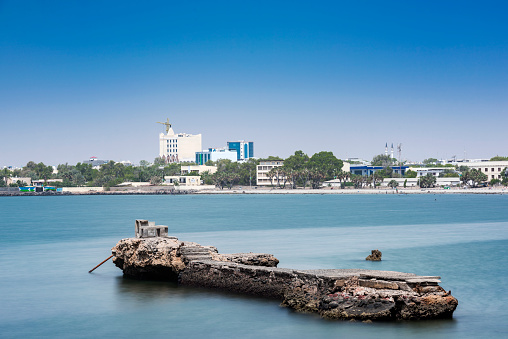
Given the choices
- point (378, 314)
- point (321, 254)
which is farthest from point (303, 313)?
point (321, 254)

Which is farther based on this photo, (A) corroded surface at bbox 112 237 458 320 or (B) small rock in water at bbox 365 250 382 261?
(B) small rock in water at bbox 365 250 382 261

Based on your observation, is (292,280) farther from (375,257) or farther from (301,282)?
(375,257)

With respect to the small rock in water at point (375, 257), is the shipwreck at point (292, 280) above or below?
above

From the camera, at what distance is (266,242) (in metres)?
44.8

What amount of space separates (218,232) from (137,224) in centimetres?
2844

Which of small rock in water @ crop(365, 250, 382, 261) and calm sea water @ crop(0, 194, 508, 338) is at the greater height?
small rock in water @ crop(365, 250, 382, 261)

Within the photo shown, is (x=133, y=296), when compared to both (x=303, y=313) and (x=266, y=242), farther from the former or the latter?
(x=266, y=242)

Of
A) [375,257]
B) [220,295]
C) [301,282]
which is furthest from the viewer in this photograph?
[375,257]

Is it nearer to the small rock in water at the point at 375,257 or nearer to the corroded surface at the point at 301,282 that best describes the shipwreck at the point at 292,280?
the corroded surface at the point at 301,282

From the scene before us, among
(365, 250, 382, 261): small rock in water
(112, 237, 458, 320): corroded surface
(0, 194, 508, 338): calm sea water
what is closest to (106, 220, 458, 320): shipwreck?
(112, 237, 458, 320): corroded surface

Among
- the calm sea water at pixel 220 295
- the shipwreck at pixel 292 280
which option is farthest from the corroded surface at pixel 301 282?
the calm sea water at pixel 220 295

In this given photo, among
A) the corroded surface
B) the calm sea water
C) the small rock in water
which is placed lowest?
the calm sea water

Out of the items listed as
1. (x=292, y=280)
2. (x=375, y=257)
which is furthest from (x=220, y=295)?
(x=375, y=257)

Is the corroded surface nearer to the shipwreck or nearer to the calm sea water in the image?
the shipwreck
